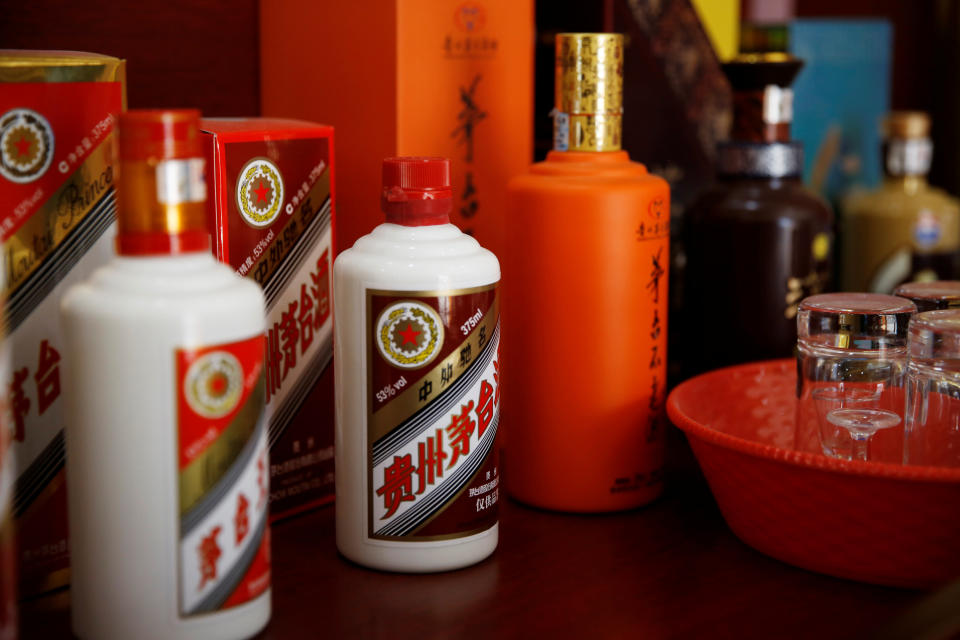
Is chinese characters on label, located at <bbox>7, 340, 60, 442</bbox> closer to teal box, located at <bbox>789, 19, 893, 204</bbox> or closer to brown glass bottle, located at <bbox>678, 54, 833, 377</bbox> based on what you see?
brown glass bottle, located at <bbox>678, 54, 833, 377</bbox>

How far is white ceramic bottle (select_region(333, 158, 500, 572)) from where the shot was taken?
594 mm

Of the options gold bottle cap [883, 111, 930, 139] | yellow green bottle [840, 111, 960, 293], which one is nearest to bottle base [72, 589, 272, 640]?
yellow green bottle [840, 111, 960, 293]

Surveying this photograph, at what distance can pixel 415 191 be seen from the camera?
1.98 feet

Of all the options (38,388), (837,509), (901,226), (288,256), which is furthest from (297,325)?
(901,226)

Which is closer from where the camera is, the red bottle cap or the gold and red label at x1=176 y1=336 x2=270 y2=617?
the gold and red label at x1=176 y1=336 x2=270 y2=617

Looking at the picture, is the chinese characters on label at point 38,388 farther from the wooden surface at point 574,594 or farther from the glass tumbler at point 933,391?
the glass tumbler at point 933,391

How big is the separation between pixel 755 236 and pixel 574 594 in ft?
1.27

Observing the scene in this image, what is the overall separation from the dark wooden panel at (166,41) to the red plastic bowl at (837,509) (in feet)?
1.25

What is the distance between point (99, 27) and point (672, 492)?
476 millimetres

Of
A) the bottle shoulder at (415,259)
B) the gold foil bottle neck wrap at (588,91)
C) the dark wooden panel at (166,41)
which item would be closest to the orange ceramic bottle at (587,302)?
the gold foil bottle neck wrap at (588,91)

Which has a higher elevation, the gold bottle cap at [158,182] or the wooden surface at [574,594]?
the gold bottle cap at [158,182]

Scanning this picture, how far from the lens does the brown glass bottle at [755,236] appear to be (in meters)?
0.89

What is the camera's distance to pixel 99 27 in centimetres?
73

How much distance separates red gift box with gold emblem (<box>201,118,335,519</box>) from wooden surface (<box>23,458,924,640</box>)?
4cm
